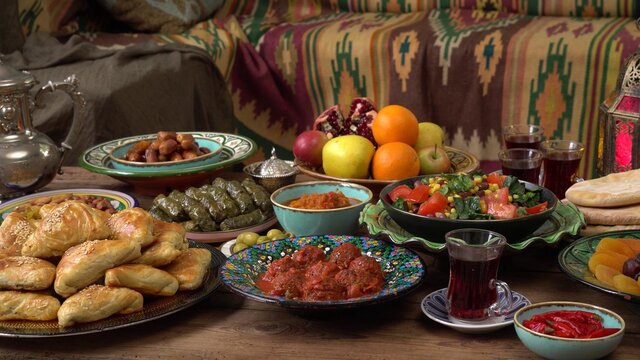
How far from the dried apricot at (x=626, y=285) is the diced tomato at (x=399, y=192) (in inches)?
14.8

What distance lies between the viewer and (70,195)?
173 centimetres

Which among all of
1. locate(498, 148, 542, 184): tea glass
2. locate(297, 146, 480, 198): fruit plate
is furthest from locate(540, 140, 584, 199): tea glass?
locate(297, 146, 480, 198): fruit plate

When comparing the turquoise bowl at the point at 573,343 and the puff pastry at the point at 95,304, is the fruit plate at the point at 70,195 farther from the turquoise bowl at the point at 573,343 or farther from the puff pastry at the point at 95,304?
the turquoise bowl at the point at 573,343

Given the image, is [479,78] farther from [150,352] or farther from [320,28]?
[150,352]

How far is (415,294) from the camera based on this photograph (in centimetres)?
127

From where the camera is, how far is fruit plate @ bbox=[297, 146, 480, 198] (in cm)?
168

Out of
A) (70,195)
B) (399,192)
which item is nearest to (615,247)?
(399,192)

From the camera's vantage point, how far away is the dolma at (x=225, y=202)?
154cm

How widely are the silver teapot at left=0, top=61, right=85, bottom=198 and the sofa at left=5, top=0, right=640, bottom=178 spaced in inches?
58.5

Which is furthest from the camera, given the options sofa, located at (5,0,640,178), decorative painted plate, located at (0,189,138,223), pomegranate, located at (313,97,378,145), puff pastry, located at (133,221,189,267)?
sofa, located at (5,0,640,178)

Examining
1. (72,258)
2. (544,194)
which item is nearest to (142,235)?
(72,258)

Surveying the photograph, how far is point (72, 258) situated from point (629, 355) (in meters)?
0.75

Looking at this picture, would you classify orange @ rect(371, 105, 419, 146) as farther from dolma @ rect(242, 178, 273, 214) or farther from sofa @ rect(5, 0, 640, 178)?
sofa @ rect(5, 0, 640, 178)

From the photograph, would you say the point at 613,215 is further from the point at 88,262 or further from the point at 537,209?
the point at 88,262
